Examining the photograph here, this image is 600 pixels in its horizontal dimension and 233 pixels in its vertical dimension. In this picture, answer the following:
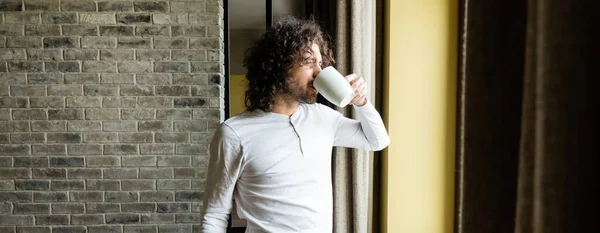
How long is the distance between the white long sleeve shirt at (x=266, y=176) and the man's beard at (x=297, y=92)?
0.07 meters

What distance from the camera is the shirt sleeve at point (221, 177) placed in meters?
1.12

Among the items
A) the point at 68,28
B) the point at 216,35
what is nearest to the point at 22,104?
the point at 68,28

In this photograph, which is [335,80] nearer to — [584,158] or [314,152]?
[314,152]

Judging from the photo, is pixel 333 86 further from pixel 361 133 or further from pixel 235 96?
pixel 235 96

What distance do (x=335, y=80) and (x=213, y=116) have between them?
122 cm

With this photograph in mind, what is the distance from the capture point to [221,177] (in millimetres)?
1123

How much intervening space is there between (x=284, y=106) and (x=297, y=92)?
6cm

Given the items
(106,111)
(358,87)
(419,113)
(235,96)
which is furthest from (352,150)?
(106,111)

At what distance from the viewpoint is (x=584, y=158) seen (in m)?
0.29

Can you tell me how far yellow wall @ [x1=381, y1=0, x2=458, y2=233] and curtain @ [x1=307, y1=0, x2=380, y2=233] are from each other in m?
0.10

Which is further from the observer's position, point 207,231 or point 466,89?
point 207,231

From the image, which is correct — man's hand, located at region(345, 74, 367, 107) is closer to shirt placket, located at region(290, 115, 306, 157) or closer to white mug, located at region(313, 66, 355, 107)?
white mug, located at region(313, 66, 355, 107)

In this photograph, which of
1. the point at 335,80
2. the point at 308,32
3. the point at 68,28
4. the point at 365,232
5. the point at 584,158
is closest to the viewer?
the point at 584,158

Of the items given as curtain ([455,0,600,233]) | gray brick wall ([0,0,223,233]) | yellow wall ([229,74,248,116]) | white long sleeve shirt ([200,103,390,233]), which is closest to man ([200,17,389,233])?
white long sleeve shirt ([200,103,390,233])
